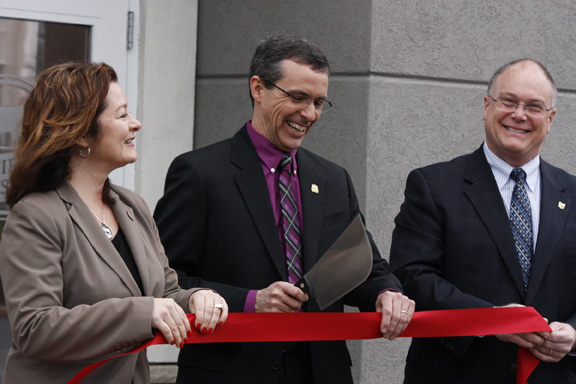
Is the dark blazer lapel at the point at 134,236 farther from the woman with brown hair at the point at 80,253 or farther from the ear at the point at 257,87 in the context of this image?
the ear at the point at 257,87

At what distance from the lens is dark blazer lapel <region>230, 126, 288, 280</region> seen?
3.09 meters

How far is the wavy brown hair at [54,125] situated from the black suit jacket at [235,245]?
0.57 metres

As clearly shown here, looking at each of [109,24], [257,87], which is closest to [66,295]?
[257,87]

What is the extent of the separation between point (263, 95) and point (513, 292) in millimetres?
1193

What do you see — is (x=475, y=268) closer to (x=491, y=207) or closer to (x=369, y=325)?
(x=491, y=207)

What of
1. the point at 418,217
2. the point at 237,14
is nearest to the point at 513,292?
the point at 418,217

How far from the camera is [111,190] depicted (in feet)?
9.16

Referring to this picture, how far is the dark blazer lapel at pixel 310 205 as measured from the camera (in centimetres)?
311

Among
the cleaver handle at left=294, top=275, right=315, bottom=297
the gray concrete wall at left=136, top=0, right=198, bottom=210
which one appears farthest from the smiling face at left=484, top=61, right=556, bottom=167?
the gray concrete wall at left=136, top=0, right=198, bottom=210

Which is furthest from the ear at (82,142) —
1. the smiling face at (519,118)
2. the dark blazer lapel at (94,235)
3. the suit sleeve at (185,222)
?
the smiling face at (519,118)

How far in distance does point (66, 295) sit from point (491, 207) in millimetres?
1663

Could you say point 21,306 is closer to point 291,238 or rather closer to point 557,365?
point 291,238

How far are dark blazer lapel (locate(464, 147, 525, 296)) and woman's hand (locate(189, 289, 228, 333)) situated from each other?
1151 millimetres

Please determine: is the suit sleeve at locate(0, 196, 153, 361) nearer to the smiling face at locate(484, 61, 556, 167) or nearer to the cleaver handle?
the cleaver handle
